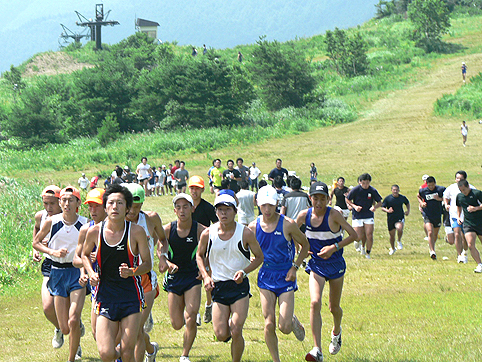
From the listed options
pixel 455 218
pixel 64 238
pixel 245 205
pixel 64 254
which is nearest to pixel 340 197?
pixel 245 205

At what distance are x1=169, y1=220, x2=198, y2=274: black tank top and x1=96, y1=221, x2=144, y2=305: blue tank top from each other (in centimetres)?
161

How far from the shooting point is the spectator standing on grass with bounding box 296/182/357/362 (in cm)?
757

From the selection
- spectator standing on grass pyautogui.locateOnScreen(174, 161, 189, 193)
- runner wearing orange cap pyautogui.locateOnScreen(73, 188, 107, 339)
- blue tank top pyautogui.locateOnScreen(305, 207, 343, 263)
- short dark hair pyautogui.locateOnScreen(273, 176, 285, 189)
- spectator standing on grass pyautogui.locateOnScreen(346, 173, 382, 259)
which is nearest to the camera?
runner wearing orange cap pyautogui.locateOnScreen(73, 188, 107, 339)

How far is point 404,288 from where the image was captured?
1157 cm

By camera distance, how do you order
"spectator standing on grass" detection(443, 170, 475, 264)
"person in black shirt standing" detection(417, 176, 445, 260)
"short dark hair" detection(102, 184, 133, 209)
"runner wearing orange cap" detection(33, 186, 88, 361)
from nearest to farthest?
"short dark hair" detection(102, 184, 133, 209)
"runner wearing orange cap" detection(33, 186, 88, 361)
"spectator standing on grass" detection(443, 170, 475, 264)
"person in black shirt standing" detection(417, 176, 445, 260)

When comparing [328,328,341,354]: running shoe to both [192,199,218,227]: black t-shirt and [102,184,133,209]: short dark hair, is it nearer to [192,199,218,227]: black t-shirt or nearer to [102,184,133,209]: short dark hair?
[192,199,218,227]: black t-shirt

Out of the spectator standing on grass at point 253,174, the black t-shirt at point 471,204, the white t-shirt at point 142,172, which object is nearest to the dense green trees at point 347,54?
the spectator standing on grass at point 253,174

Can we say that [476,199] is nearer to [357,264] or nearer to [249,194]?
[357,264]

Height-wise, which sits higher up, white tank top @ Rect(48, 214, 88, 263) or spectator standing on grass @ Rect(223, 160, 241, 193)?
white tank top @ Rect(48, 214, 88, 263)

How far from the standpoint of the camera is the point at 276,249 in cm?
705

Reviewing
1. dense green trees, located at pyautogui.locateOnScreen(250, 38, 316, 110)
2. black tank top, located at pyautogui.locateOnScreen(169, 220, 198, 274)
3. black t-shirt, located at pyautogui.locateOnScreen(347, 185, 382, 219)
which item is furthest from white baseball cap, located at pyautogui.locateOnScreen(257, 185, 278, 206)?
dense green trees, located at pyautogui.locateOnScreen(250, 38, 316, 110)

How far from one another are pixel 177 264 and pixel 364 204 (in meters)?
7.89

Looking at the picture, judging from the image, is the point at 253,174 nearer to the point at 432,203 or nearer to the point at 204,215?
the point at 432,203

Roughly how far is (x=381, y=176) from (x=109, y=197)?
2746cm
